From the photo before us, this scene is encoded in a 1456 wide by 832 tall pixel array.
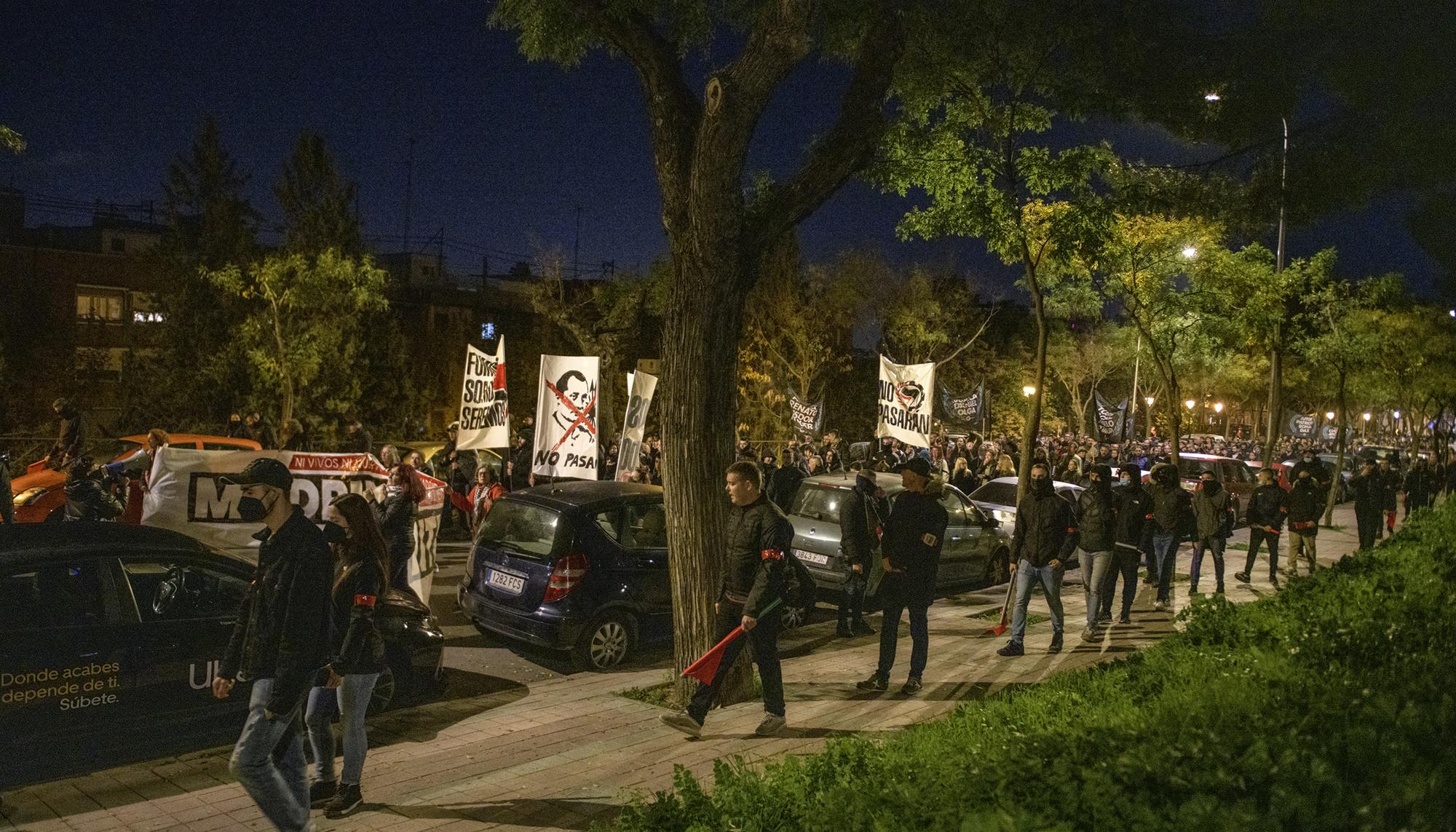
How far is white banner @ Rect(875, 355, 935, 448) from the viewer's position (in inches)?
656

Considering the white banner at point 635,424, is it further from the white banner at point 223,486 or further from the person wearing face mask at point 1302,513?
the person wearing face mask at point 1302,513

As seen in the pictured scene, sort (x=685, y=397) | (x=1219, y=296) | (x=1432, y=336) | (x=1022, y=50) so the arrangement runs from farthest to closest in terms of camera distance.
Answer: (x=1432, y=336) < (x=1219, y=296) < (x=1022, y=50) < (x=685, y=397)

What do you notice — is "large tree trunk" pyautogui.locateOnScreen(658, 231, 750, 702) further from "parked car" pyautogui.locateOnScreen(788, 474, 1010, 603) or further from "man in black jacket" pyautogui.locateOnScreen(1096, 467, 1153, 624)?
"man in black jacket" pyautogui.locateOnScreen(1096, 467, 1153, 624)

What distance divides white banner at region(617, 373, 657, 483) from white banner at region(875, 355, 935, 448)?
4956 millimetres

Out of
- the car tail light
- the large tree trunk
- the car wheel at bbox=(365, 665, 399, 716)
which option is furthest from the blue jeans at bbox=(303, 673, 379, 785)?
the car tail light

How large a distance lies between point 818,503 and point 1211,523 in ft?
16.8

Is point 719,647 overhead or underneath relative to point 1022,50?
underneath

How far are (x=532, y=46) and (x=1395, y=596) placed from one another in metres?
7.32


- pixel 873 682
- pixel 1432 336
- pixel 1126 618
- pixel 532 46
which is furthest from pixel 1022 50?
pixel 1432 336

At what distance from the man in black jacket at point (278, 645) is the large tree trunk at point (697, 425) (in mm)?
3157

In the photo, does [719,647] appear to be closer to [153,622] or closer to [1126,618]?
[153,622]

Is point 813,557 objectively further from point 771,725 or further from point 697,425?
point 771,725

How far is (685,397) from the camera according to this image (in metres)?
7.80

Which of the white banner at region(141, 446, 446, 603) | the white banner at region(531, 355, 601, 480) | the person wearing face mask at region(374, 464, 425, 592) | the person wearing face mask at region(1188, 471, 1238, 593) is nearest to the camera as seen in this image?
the person wearing face mask at region(374, 464, 425, 592)
